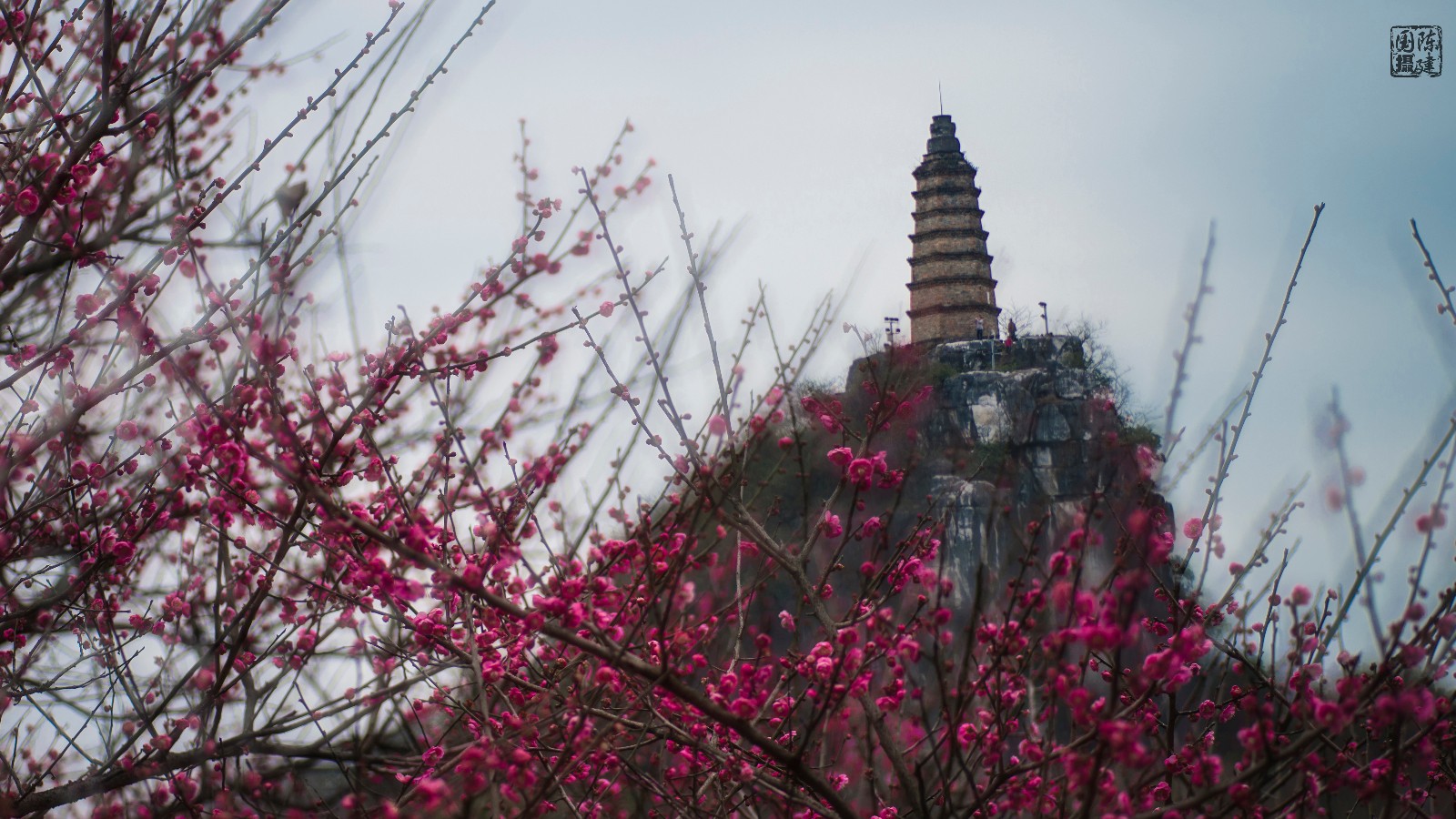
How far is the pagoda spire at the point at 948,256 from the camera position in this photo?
41.5 m

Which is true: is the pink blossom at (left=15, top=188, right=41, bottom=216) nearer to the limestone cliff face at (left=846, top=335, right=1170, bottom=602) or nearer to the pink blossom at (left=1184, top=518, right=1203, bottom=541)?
the pink blossom at (left=1184, top=518, right=1203, bottom=541)

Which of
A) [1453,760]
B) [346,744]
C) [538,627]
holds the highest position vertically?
[538,627]

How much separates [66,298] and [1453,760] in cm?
546

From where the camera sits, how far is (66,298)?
12.7 ft

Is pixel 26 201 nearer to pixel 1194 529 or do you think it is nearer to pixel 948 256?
pixel 1194 529

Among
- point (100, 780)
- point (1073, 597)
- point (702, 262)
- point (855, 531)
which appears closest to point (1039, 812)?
point (1073, 597)

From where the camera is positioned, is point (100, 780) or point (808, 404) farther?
point (808, 404)

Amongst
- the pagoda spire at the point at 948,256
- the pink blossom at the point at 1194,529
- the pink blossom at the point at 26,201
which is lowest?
the pink blossom at the point at 1194,529

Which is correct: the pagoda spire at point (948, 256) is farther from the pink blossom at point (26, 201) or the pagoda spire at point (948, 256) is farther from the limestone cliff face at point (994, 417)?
the pink blossom at point (26, 201)

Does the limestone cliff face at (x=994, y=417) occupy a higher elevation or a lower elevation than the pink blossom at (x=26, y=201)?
higher

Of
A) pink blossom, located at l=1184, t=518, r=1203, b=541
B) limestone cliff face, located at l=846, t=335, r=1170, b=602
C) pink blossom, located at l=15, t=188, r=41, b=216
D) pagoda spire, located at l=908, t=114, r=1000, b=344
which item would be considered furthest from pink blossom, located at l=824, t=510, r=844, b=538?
pagoda spire, located at l=908, t=114, r=1000, b=344

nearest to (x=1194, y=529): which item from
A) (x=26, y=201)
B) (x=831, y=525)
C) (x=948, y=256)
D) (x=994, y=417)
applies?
(x=831, y=525)

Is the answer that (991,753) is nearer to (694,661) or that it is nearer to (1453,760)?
(694,661)

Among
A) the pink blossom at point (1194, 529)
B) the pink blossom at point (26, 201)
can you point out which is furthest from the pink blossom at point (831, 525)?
the pink blossom at point (26, 201)
